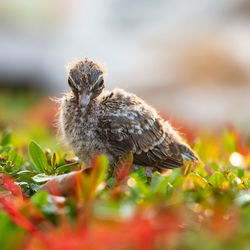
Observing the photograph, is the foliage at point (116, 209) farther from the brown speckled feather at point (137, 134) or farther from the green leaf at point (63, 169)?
the brown speckled feather at point (137, 134)

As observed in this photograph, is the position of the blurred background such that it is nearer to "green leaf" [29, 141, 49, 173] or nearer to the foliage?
"green leaf" [29, 141, 49, 173]

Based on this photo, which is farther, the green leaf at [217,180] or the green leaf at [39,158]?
the green leaf at [39,158]

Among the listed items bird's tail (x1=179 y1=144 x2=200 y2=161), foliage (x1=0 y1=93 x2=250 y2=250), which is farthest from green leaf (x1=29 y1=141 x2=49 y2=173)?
bird's tail (x1=179 y1=144 x2=200 y2=161)

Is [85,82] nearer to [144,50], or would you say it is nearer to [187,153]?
[187,153]

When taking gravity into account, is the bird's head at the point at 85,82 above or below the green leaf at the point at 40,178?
above

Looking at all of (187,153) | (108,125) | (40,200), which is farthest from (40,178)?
(187,153)

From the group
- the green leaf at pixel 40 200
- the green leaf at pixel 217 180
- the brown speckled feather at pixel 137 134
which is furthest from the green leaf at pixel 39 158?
the green leaf at pixel 217 180

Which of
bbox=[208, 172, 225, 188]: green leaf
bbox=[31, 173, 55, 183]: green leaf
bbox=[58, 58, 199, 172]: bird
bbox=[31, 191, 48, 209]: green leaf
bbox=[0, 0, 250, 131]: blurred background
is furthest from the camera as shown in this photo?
bbox=[0, 0, 250, 131]: blurred background
